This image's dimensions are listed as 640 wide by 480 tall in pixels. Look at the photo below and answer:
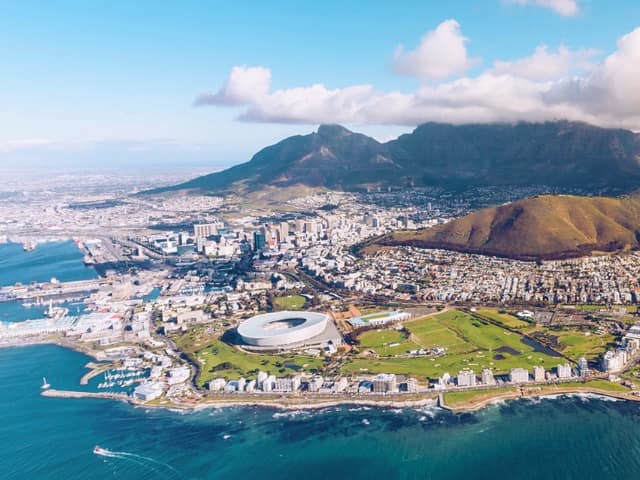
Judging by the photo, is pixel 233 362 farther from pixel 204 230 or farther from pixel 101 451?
pixel 204 230

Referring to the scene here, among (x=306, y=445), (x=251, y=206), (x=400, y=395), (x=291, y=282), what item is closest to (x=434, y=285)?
(x=291, y=282)

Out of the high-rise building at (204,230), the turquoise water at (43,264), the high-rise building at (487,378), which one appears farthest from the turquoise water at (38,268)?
the high-rise building at (487,378)

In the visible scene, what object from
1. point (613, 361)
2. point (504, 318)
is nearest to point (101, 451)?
point (613, 361)

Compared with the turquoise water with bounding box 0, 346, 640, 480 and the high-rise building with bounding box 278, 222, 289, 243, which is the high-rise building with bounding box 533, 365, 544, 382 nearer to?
the turquoise water with bounding box 0, 346, 640, 480

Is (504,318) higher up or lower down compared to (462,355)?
higher up

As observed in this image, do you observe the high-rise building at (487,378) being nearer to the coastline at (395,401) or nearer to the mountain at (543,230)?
the coastline at (395,401)

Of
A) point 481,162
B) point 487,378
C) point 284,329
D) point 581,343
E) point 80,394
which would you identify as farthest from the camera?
point 481,162
